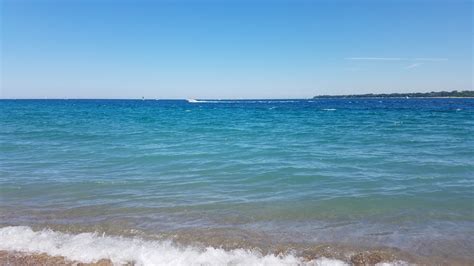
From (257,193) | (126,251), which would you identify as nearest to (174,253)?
(126,251)

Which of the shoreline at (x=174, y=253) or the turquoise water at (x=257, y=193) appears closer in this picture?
the shoreline at (x=174, y=253)

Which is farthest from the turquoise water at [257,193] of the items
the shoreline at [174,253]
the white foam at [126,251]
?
the white foam at [126,251]

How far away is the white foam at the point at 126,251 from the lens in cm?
616

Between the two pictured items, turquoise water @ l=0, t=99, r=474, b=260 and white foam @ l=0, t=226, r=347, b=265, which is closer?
white foam @ l=0, t=226, r=347, b=265

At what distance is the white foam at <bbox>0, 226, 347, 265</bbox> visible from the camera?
6156 millimetres

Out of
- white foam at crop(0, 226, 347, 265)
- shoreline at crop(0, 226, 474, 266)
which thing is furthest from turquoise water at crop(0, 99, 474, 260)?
white foam at crop(0, 226, 347, 265)

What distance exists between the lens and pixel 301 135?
24.4 metres

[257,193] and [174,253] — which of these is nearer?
[174,253]

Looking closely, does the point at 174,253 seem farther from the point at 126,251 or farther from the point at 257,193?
the point at 257,193

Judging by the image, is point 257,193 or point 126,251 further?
point 257,193

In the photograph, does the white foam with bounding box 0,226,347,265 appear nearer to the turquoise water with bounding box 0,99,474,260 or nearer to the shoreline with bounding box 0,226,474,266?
the shoreline with bounding box 0,226,474,266

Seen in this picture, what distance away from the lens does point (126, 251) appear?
644 cm

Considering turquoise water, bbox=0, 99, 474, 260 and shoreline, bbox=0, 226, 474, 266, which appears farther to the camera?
turquoise water, bbox=0, 99, 474, 260

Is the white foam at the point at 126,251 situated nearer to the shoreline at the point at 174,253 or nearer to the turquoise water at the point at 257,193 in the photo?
the shoreline at the point at 174,253
